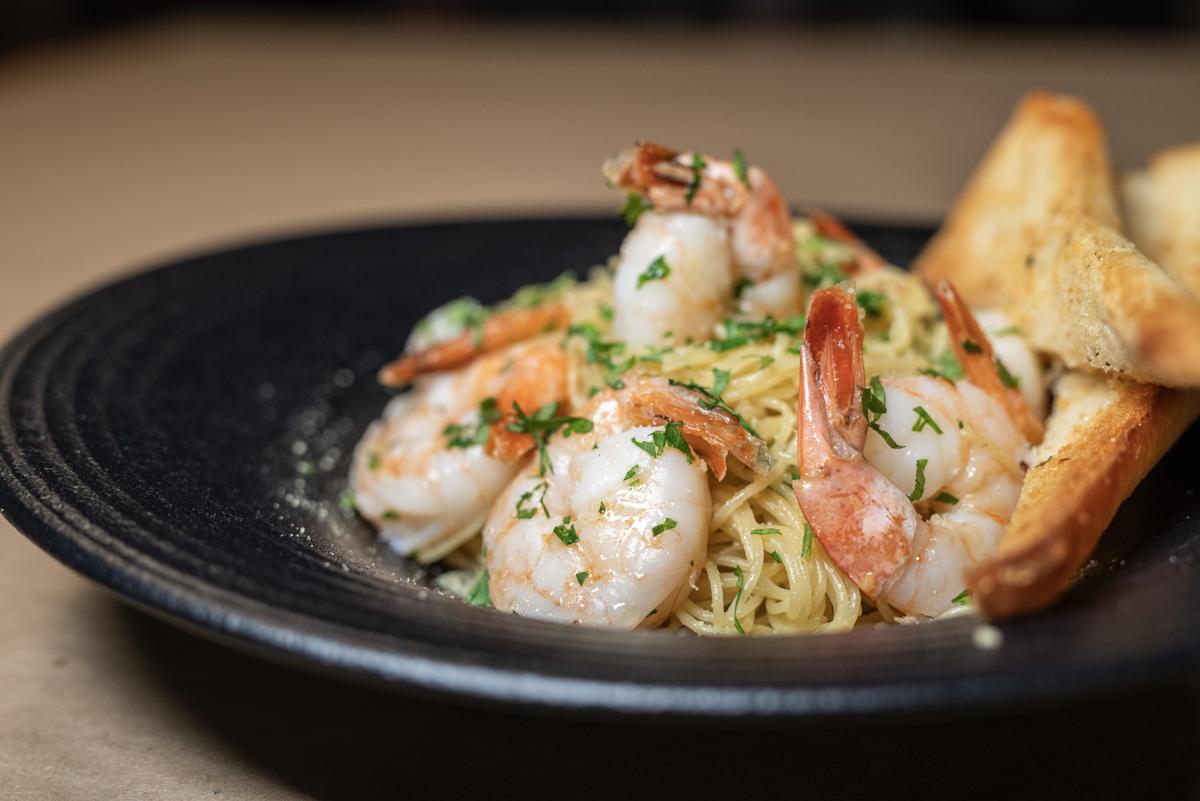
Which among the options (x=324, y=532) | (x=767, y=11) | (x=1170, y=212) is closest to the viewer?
(x=324, y=532)

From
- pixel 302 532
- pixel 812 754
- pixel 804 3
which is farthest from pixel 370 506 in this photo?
pixel 804 3

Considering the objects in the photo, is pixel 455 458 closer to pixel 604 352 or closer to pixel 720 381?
pixel 604 352

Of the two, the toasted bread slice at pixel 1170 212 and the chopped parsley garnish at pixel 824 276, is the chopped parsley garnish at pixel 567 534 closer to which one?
the chopped parsley garnish at pixel 824 276

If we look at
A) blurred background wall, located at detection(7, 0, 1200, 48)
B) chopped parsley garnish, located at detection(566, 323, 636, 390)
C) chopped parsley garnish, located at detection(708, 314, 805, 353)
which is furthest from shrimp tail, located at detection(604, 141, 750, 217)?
blurred background wall, located at detection(7, 0, 1200, 48)

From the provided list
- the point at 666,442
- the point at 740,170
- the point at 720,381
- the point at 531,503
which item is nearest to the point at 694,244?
the point at 740,170

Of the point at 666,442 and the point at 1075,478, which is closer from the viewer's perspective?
the point at 1075,478

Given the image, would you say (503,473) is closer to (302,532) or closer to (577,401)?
(577,401)
